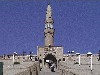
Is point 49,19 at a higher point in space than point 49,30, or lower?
higher

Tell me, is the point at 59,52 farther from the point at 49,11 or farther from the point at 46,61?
the point at 49,11

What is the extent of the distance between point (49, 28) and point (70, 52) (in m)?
7.32

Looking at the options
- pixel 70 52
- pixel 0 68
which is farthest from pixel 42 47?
pixel 0 68

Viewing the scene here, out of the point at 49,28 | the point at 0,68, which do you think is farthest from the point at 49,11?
the point at 0,68

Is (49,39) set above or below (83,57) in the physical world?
above

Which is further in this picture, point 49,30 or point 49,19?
point 49,19

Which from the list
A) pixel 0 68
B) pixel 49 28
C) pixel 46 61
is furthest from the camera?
pixel 49 28

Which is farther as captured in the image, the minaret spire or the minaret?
the minaret spire

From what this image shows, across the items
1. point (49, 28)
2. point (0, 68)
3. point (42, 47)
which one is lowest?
point (0, 68)

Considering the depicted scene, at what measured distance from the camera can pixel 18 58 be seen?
6662cm

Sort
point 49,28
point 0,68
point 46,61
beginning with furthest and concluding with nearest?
point 49,28
point 46,61
point 0,68

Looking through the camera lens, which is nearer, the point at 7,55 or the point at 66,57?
the point at 66,57

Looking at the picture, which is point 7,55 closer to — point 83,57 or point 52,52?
point 52,52

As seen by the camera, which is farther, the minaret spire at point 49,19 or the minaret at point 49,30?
the minaret spire at point 49,19
